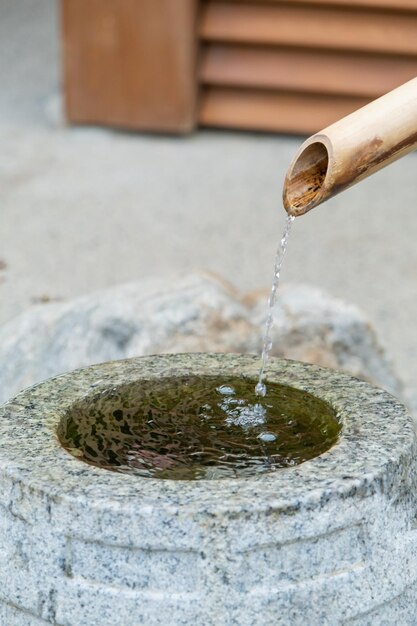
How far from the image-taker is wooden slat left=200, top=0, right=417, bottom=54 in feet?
21.6

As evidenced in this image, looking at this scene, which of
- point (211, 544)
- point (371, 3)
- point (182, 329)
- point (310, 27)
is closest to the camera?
point (211, 544)

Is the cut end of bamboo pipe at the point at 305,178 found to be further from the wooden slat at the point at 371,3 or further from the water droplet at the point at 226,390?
the wooden slat at the point at 371,3

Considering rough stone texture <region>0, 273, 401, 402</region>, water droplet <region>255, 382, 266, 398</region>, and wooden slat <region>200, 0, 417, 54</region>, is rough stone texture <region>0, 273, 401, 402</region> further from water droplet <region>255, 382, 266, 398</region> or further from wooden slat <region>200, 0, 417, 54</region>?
wooden slat <region>200, 0, 417, 54</region>

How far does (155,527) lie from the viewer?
1.78 metres

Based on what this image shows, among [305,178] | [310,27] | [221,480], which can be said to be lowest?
[310,27]

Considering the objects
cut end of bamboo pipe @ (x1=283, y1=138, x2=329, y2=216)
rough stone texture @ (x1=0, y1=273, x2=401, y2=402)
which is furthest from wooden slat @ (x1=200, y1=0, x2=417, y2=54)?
cut end of bamboo pipe @ (x1=283, y1=138, x2=329, y2=216)

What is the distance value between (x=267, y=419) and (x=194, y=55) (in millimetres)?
4820

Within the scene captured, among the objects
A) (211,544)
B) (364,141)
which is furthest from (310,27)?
(211,544)

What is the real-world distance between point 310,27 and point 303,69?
249 mm

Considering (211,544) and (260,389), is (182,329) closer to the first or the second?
(260,389)

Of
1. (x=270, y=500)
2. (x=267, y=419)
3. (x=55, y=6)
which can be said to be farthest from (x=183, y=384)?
(x=55, y=6)

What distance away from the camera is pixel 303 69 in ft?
22.5

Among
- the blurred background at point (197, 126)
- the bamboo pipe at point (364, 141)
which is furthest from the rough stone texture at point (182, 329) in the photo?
the blurred background at point (197, 126)

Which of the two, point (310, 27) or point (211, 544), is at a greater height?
point (211, 544)
